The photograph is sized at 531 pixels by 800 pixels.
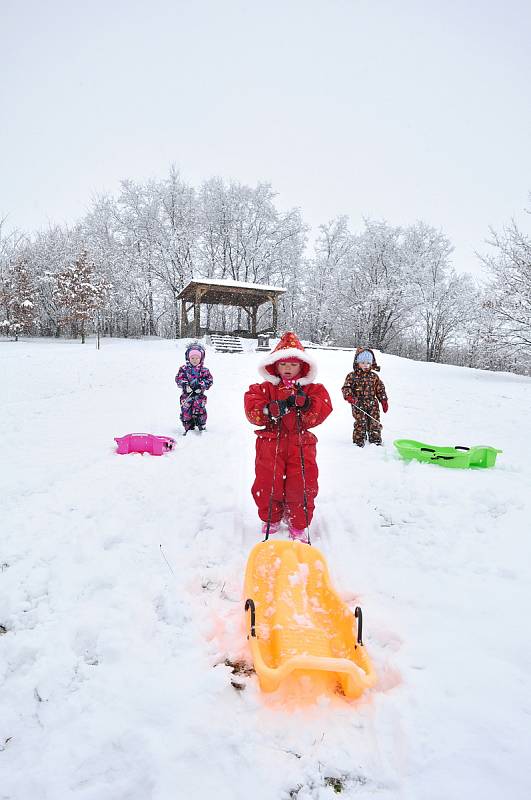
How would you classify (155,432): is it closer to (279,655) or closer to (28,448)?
(28,448)

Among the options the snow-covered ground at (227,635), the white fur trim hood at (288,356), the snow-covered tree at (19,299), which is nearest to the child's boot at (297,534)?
the snow-covered ground at (227,635)

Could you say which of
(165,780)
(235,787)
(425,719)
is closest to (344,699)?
(425,719)

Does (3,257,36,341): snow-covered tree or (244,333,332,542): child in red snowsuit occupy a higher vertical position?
(3,257,36,341): snow-covered tree

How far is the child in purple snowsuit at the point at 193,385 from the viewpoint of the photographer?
672 centimetres

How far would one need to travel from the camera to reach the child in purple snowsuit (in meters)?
6.72

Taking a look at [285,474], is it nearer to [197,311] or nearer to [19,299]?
[197,311]

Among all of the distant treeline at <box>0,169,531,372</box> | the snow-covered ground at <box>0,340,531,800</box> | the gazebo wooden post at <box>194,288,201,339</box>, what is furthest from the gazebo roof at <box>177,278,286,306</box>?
the snow-covered ground at <box>0,340,531,800</box>

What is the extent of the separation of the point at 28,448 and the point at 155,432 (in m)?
1.98

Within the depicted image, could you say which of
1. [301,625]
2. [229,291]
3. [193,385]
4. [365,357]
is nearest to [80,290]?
[229,291]

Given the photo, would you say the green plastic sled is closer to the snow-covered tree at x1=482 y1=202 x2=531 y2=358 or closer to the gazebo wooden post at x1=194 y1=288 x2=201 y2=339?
the snow-covered tree at x1=482 y1=202 x2=531 y2=358

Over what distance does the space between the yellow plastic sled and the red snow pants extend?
765 mm

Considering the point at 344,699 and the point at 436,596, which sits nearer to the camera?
the point at 344,699

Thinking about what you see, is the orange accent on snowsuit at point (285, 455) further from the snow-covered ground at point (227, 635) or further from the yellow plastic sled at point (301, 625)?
the yellow plastic sled at point (301, 625)

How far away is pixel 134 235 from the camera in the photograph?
32938mm
